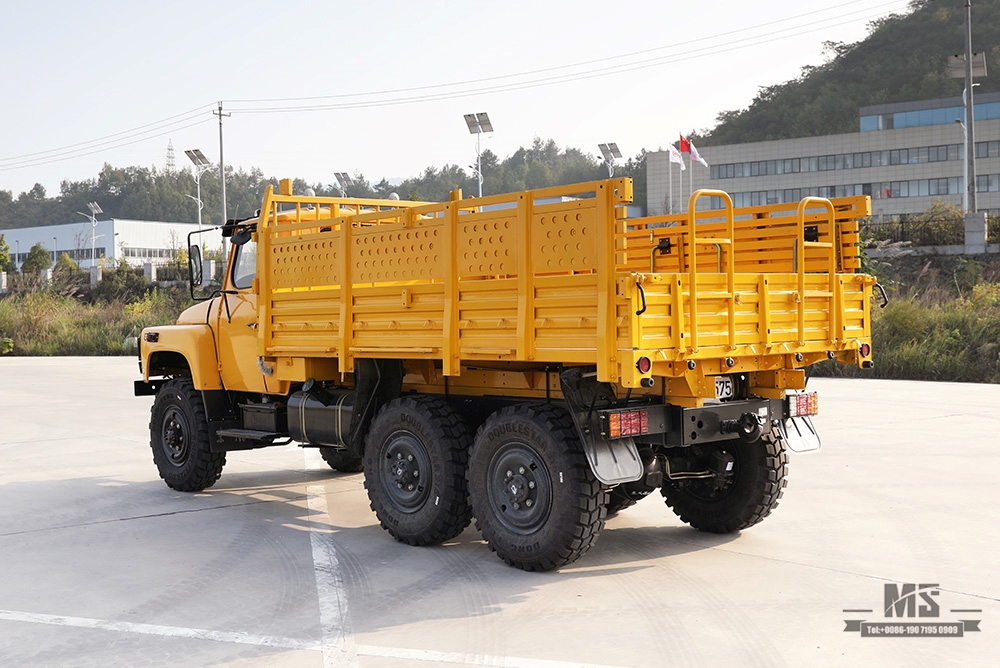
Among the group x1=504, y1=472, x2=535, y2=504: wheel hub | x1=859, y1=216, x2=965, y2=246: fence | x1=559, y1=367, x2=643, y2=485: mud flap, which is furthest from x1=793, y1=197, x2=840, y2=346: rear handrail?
x1=859, y1=216, x2=965, y2=246: fence

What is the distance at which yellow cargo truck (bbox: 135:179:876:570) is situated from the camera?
6082 millimetres

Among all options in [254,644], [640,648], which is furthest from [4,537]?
[640,648]

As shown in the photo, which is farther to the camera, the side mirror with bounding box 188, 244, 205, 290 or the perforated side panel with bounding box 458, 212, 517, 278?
the side mirror with bounding box 188, 244, 205, 290

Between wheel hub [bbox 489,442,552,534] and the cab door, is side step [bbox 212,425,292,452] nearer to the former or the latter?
the cab door

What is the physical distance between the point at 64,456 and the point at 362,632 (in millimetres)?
7712

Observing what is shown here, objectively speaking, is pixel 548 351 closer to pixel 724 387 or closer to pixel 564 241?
pixel 564 241

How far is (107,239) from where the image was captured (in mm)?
104312

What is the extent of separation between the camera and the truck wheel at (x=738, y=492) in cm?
726

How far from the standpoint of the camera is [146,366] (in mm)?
9992

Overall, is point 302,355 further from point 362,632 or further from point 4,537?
point 362,632

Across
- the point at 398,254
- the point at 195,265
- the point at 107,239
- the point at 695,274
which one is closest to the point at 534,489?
the point at 695,274

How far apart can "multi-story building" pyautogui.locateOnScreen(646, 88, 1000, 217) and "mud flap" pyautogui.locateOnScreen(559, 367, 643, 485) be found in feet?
206

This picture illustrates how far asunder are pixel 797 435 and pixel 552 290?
225cm

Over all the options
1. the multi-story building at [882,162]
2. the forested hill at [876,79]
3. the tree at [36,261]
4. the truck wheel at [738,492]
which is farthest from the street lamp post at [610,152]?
the truck wheel at [738,492]
